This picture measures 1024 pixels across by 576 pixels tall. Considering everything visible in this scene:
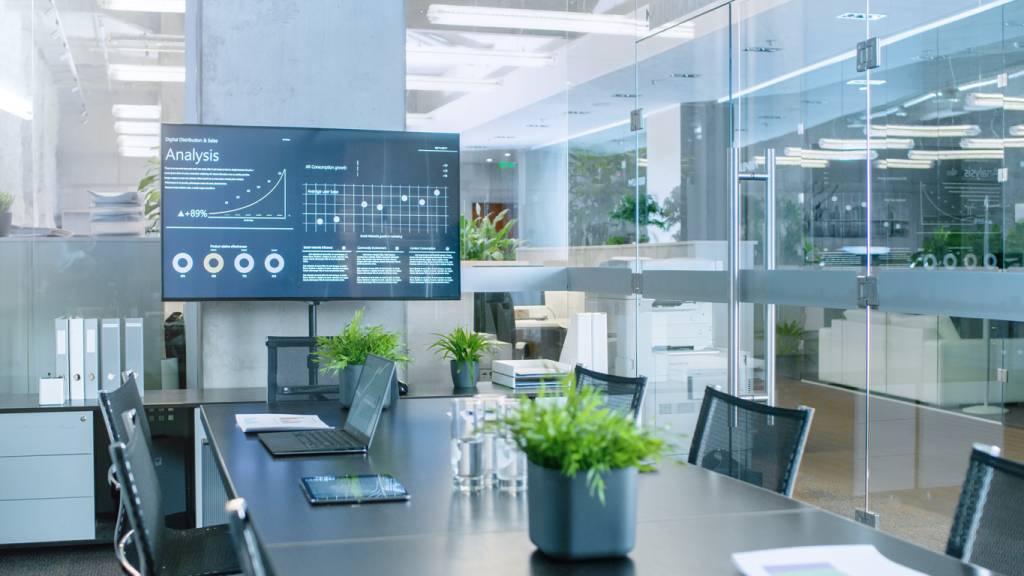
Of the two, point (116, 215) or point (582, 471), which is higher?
point (116, 215)

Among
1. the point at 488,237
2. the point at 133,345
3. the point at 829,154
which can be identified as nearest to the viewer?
the point at 829,154

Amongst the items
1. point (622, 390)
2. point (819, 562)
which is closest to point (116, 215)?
point (622, 390)

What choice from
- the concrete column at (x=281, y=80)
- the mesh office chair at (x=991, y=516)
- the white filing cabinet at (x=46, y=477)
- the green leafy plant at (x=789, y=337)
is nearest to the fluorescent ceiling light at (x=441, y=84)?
the concrete column at (x=281, y=80)

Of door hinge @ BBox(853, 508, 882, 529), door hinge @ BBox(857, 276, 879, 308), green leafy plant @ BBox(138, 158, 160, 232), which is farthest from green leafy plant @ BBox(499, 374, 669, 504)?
green leafy plant @ BBox(138, 158, 160, 232)

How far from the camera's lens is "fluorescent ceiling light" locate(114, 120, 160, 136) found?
5.52 metres

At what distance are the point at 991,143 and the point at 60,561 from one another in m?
4.24

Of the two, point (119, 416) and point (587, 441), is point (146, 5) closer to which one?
point (119, 416)

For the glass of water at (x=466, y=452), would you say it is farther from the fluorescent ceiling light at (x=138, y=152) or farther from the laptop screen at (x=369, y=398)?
the fluorescent ceiling light at (x=138, y=152)

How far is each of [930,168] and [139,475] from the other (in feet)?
8.59

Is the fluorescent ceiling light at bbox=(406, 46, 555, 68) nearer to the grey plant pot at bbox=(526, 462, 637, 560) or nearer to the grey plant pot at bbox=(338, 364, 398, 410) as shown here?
the grey plant pot at bbox=(338, 364, 398, 410)

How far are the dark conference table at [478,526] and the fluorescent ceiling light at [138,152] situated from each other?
311 centimetres

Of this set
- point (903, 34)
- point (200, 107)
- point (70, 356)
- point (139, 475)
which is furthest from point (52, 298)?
point (903, 34)

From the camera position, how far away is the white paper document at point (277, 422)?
3.35 meters

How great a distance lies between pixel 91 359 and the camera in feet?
16.5
